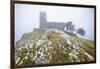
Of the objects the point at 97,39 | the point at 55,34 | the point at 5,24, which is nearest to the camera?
the point at 5,24

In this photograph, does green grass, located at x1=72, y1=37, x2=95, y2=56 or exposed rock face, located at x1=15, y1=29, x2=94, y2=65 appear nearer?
exposed rock face, located at x1=15, y1=29, x2=94, y2=65

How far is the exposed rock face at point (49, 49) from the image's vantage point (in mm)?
2016

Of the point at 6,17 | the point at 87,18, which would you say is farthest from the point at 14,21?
the point at 87,18

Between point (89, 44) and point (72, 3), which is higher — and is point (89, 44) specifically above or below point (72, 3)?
below

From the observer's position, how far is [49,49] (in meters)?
2.10

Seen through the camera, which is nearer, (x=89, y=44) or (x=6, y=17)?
(x=6, y=17)

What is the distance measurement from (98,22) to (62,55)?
0.64 meters

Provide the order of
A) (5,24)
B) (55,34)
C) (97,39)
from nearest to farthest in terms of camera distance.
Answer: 1. (5,24)
2. (55,34)
3. (97,39)

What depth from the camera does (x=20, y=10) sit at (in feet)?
6.54

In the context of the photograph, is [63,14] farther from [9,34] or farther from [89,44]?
[9,34]

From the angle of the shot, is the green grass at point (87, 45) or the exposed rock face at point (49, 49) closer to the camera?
the exposed rock face at point (49, 49)

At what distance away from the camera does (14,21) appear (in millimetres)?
1959

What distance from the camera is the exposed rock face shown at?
2.02 metres

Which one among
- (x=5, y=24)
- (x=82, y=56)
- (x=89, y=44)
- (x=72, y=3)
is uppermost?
(x=72, y=3)
